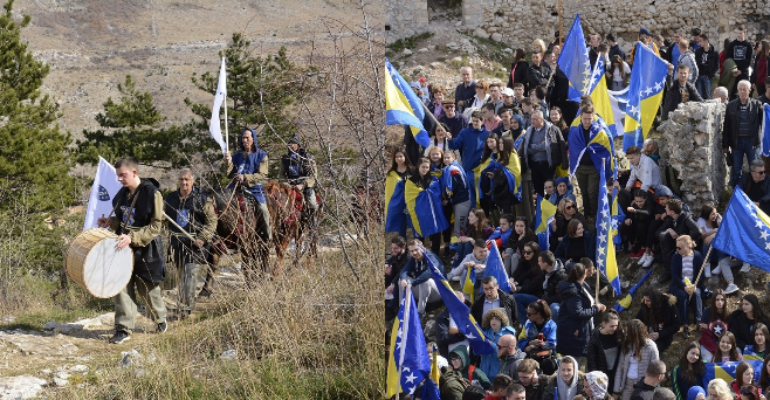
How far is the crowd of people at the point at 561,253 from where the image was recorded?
7.91 meters

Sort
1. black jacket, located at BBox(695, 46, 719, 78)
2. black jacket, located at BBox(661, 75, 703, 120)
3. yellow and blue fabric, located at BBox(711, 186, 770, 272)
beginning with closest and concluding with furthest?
yellow and blue fabric, located at BBox(711, 186, 770, 272) < black jacket, located at BBox(661, 75, 703, 120) < black jacket, located at BBox(695, 46, 719, 78)

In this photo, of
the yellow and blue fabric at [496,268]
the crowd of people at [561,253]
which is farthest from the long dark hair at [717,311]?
the yellow and blue fabric at [496,268]

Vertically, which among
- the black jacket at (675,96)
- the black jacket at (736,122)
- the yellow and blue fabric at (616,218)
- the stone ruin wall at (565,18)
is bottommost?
the yellow and blue fabric at (616,218)

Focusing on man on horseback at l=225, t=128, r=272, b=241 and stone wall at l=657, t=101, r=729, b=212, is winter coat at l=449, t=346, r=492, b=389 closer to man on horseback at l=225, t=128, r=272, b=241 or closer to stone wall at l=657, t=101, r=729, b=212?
man on horseback at l=225, t=128, r=272, b=241

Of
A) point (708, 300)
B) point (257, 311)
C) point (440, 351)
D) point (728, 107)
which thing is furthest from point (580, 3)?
point (257, 311)

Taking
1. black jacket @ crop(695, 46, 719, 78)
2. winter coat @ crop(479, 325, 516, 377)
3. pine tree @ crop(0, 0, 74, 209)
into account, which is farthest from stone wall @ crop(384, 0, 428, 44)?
winter coat @ crop(479, 325, 516, 377)

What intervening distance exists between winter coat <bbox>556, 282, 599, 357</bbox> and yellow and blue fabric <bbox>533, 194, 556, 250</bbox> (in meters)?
1.62

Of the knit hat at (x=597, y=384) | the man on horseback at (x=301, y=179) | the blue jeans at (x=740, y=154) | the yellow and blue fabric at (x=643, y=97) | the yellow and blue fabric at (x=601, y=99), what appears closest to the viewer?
the knit hat at (x=597, y=384)

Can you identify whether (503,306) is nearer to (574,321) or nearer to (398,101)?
(574,321)

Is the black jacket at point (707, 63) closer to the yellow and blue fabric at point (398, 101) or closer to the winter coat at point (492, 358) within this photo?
the yellow and blue fabric at point (398, 101)

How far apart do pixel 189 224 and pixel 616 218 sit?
461 centimetres

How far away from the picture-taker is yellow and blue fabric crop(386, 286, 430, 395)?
579 cm

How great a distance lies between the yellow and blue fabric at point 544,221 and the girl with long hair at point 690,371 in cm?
251

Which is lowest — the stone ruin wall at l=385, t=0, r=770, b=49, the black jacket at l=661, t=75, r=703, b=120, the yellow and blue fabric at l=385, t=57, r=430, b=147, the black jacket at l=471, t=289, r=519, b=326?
the black jacket at l=471, t=289, r=519, b=326
